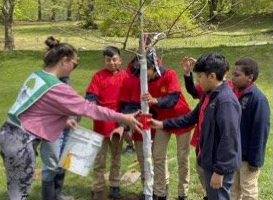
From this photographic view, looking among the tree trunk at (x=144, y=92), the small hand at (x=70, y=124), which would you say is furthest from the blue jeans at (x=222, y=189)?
the small hand at (x=70, y=124)

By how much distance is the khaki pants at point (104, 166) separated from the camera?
5.21 m

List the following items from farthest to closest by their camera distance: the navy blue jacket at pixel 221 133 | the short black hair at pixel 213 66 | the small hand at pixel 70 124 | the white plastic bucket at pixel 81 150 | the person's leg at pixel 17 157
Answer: the small hand at pixel 70 124, the white plastic bucket at pixel 81 150, the person's leg at pixel 17 157, the short black hair at pixel 213 66, the navy blue jacket at pixel 221 133

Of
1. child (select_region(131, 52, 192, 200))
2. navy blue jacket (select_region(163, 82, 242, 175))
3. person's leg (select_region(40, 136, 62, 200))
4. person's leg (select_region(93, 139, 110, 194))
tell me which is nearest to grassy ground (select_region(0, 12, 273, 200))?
person's leg (select_region(93, 139, 110, 194))

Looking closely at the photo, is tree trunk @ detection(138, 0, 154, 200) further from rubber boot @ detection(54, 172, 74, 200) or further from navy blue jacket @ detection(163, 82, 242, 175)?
rubber boot @ detection(54, 172, 74, 200)

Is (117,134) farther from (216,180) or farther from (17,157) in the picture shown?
(216,180)

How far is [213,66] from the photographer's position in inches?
142

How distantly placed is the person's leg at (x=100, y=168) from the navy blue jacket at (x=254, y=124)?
154cm

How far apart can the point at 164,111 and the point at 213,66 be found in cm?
138

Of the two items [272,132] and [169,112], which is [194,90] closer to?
[169,112]

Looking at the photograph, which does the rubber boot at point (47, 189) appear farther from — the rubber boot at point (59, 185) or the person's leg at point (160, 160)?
the person's leg at point (160, 160)

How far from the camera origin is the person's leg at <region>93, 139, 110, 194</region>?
520cm

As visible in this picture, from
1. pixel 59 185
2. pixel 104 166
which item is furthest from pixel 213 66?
pixel 59 185

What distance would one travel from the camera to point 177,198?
5309 millimetres

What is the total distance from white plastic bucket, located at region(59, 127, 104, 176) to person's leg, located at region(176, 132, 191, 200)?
51.9 inches
